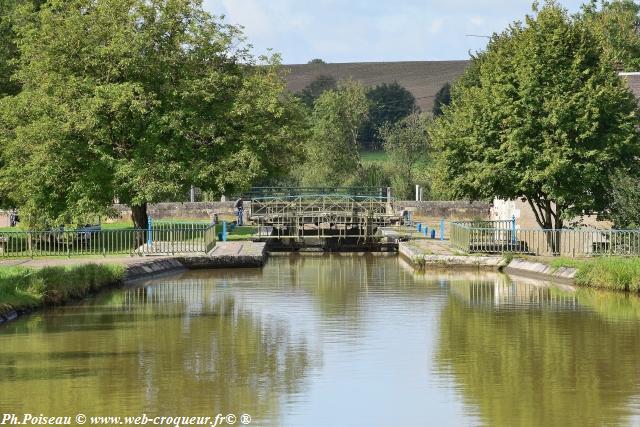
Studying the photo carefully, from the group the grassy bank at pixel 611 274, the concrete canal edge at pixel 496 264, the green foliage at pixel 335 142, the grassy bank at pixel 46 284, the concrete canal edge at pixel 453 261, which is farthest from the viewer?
the green foliage at pixel 335 142

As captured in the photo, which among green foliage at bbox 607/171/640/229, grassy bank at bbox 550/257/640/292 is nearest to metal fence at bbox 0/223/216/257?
green foliage at bbox 607/171/640/229

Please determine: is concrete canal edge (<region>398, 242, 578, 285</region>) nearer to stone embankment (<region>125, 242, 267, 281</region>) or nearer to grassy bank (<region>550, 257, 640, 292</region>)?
grassy bank (<region>550, 257, 640, 292</region>)

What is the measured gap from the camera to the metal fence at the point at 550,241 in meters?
43.9

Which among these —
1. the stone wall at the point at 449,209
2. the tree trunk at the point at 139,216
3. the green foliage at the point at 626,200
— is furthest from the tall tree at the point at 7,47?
the stone wall at the point at 449,209

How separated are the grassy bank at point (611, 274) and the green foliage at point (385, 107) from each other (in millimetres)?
104970

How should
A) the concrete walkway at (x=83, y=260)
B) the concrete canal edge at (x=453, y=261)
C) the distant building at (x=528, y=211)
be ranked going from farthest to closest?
the distant building at (x=528, y=211), the concrete canal edge at (x=453, y=261), the concrete walkway at (x=83, y=260)

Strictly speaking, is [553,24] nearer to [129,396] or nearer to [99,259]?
[99,259]

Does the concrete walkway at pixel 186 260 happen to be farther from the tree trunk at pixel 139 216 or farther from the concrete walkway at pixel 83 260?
the tree trunk at pixel 139 216

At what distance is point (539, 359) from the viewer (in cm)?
2391

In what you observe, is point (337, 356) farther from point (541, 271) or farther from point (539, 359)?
point (541, 271)

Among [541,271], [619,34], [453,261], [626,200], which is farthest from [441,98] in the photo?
A: [541,271]

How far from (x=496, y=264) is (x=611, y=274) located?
954cm

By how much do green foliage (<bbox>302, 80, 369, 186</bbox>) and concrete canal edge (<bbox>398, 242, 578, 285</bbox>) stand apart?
51910mm

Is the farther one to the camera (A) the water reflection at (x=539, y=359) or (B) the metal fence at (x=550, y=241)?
(B) the metal fence at (x=550, y=241)
